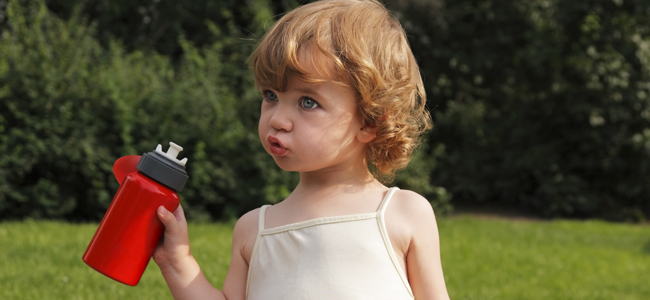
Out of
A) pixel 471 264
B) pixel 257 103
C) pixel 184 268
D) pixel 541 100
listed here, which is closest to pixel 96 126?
pixel 257 103

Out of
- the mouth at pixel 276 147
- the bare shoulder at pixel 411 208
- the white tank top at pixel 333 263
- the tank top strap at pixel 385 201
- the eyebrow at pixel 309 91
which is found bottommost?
the white tank top at pixel 333 263

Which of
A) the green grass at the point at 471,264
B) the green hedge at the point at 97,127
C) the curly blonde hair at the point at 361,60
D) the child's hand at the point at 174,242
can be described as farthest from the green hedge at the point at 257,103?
the child's hand at the point at 174,242

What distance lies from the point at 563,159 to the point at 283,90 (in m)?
7.97

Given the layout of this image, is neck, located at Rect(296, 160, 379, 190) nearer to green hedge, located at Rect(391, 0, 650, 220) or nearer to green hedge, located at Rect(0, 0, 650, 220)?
green hedge, located at Rect(0, 0, 650, 220)

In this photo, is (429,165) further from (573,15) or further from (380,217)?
(380,217)

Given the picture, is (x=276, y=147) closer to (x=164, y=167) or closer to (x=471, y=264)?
(x=164, y=167)

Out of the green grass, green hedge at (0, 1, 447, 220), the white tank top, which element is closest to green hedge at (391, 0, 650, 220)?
the green grass

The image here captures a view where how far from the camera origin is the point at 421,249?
1.54 m

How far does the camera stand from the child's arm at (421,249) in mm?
1537

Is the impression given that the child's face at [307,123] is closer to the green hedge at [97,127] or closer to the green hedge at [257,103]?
the green hedge at [257,103]

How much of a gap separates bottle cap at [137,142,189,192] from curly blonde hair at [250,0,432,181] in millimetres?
275

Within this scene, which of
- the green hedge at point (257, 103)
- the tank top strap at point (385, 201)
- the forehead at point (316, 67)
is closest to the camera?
the forehead at point (316, 67)

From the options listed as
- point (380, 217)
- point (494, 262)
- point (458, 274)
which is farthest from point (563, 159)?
point (380, 217)

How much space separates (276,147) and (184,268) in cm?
42
